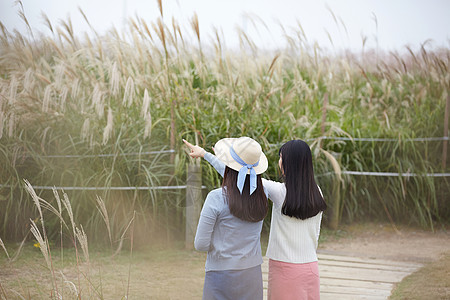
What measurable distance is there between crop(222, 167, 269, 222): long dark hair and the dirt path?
7.16ft

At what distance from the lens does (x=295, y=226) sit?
2182 mm

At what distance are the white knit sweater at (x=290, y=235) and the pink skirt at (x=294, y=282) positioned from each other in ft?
0.10

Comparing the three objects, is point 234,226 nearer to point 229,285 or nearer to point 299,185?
point 229,285

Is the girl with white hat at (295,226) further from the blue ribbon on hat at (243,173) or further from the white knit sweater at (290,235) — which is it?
the blue ribbon on hat at (243,173)

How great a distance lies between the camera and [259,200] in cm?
202

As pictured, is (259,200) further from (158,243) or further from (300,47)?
(300,47)

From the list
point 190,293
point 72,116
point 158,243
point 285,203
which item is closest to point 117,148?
point 72,116

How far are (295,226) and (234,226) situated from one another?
34cm

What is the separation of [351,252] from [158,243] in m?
1.58

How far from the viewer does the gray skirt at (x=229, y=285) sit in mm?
2000

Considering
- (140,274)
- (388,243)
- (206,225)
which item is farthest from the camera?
(388,243)

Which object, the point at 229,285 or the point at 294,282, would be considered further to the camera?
the point at 294,282

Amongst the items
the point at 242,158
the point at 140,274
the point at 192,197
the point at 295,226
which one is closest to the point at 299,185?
the point at 295,226

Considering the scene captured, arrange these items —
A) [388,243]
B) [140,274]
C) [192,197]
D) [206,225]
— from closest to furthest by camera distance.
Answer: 1. [206,225]
2. [140,274]
3. [192,197]
4. [388,243]
